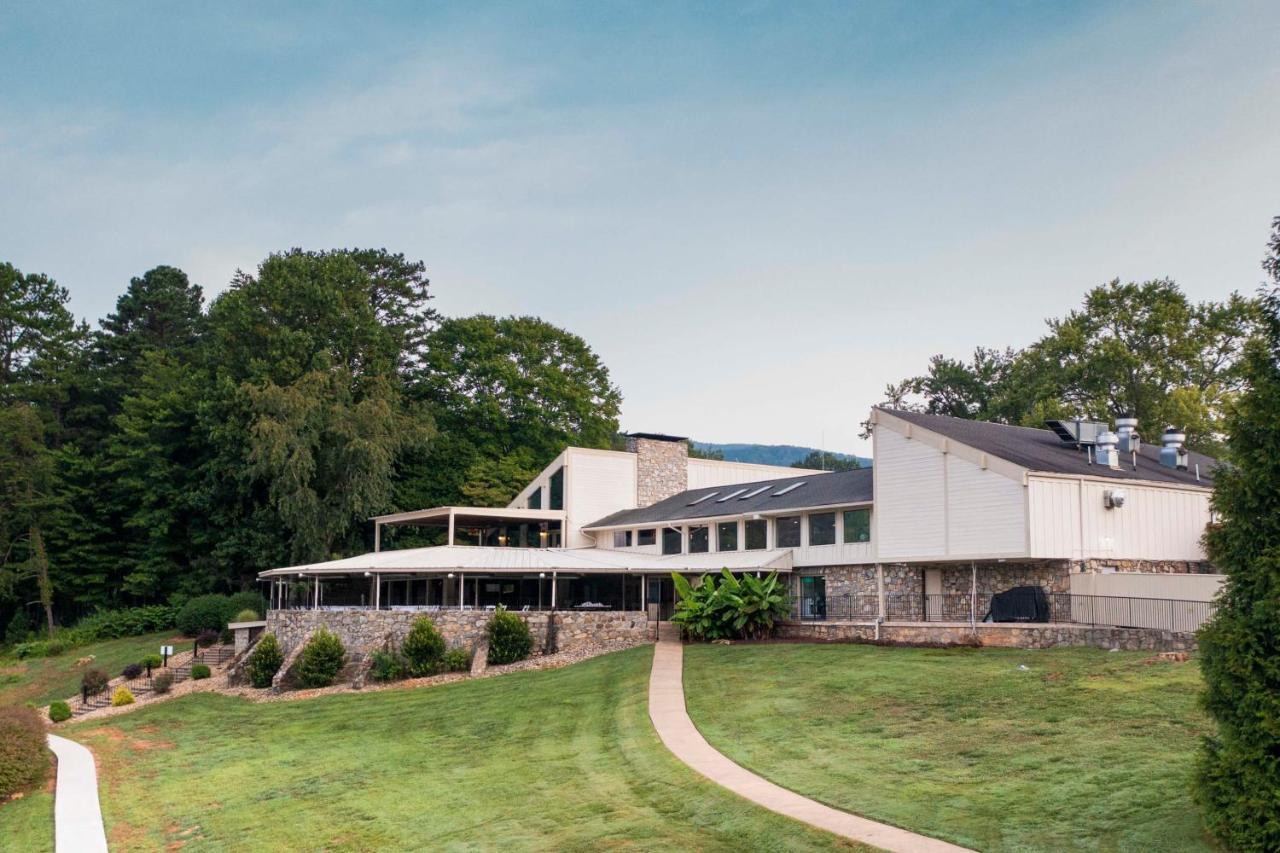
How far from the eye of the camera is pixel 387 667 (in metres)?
29.5

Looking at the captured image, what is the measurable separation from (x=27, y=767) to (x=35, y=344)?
4461 centimetres

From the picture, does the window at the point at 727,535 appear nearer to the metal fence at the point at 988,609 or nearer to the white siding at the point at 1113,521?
the metal fence at the point at 988,609

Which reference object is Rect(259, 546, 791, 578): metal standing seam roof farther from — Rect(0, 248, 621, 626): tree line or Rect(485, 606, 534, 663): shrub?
Rect(0, 248, 621, 626): tree line

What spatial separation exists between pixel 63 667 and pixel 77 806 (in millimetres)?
30411

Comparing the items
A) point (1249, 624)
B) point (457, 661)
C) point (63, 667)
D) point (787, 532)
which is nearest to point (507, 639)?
point (457, 661)

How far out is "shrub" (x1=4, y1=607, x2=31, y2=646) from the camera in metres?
51.8

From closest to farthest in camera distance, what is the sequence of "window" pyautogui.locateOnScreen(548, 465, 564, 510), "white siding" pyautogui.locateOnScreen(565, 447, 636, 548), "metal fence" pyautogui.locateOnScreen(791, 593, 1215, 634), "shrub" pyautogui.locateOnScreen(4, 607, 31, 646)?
"metal fence" pyautogui.locateOnScreen(791, 593, 1215, 634) < "white siding" pyautogui.locateOnScreen(565, 447, 636, 548) < "window" pyautogui.locateOnScreen(548, 465, 564, 510) < "shrub" pyautogui.locateOnScreen(4, 607, 31, 646)

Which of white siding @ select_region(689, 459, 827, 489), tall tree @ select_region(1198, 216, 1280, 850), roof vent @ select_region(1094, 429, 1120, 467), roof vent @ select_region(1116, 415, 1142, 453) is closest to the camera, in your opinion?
tall tree @ select_region(1198, 216, 1280, 850)

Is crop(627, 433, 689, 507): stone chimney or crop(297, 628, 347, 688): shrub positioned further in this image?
crop(627, 433, 689, 507): stone chimney

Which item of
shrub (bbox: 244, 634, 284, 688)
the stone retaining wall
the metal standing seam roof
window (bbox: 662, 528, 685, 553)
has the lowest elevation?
shrub (bbox: 244, 634, 284, 688)

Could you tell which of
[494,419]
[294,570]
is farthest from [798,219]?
[494,419]

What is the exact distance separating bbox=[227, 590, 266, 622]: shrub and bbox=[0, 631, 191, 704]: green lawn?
216cm

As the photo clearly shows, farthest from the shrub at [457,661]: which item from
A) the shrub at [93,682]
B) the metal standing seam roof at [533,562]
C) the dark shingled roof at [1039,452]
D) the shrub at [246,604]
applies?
the shrub at [246,604]

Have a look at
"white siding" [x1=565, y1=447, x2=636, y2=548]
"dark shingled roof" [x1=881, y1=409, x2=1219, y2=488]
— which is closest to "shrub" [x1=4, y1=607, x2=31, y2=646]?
"white siding" [x1=565, y1=447, x2=636, y2=548]
